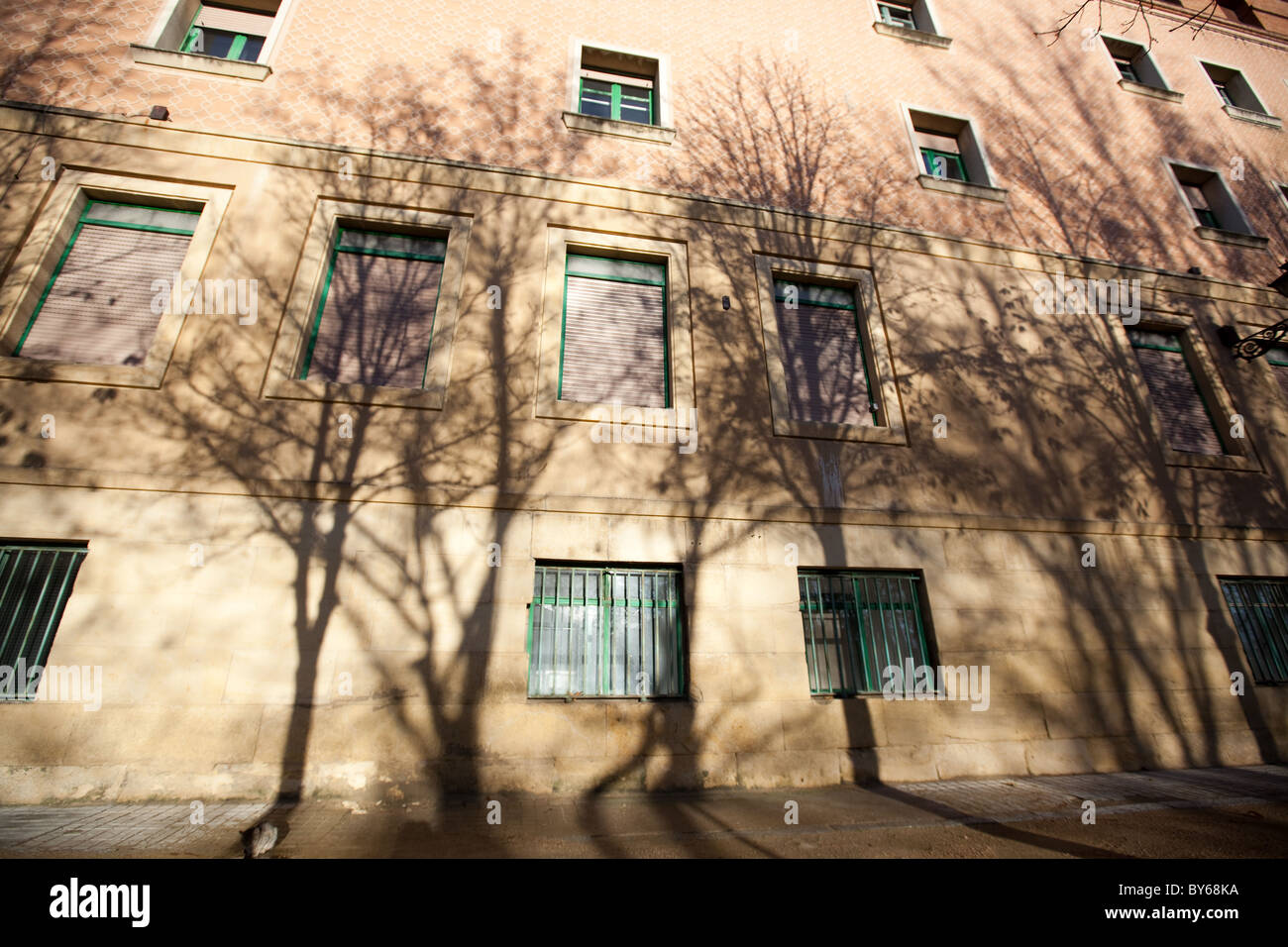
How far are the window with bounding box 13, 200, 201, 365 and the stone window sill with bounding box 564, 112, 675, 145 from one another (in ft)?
18.8

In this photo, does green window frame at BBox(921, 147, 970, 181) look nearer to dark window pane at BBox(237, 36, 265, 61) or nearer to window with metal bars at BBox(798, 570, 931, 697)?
window with metal bars at BBox(798, 570, 931, 697)

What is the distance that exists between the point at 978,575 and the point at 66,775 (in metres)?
10.1

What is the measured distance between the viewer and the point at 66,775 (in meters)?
5.11

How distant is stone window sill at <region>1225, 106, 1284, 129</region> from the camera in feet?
43.7

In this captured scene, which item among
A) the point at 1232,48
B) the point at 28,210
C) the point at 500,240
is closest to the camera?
the point at 28,210

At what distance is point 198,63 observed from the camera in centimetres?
841

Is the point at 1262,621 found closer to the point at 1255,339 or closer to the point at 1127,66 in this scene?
the point at 1255,339

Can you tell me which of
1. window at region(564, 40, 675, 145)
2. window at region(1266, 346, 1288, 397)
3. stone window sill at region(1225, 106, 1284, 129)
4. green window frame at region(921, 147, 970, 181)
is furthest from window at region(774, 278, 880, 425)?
stone window sill at region(1225, 106, 1284, 129)

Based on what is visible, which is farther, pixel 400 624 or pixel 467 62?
pixel 467 62

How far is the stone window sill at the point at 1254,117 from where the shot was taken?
1333 cm

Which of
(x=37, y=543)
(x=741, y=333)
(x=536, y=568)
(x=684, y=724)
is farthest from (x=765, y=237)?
(x=37, y=543)

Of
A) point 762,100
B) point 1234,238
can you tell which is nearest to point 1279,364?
point 1234,238

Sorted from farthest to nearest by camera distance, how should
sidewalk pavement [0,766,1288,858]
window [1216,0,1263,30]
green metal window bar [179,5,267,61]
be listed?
window [1216,0,1263,30] → green metal window bar [179,5,267,61] → sidewalk pavement [0,766,1288,858]

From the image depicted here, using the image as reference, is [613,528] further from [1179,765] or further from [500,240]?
[1179,765]
